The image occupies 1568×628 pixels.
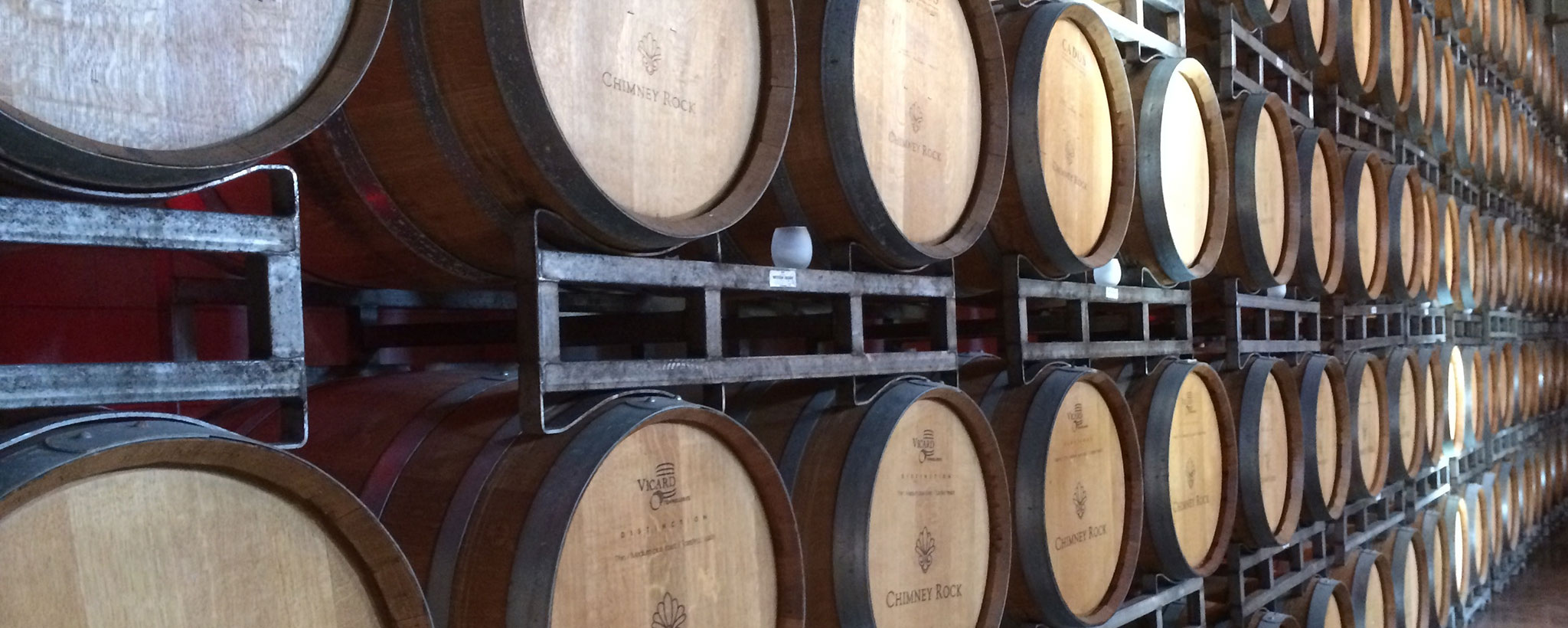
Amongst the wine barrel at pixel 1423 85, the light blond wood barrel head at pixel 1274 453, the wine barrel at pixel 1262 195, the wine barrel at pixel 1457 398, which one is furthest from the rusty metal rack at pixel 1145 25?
the wine barrel at pixel 1457 398

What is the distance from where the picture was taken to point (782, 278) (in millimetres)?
2338

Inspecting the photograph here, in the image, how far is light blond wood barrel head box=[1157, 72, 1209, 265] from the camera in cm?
404

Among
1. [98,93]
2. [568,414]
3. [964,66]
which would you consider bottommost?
[568,414]

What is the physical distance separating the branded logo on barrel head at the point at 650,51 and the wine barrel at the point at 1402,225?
5.28 m

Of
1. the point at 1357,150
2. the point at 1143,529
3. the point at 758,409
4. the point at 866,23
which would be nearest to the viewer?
the point at 866,23

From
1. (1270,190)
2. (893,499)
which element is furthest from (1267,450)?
(893,499)

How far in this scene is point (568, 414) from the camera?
76.6 inches

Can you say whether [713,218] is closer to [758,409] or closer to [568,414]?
[568,414]

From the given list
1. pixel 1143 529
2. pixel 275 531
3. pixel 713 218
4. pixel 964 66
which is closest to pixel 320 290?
pixel 713 218

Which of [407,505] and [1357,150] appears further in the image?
[1357,150]

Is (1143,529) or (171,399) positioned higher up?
(171,399)

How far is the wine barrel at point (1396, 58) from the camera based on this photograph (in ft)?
21.6

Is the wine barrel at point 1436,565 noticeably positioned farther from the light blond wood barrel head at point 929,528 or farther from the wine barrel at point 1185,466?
the light blond wood barrel head at point 929,528

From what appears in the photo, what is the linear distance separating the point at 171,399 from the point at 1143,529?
10.9 ft
